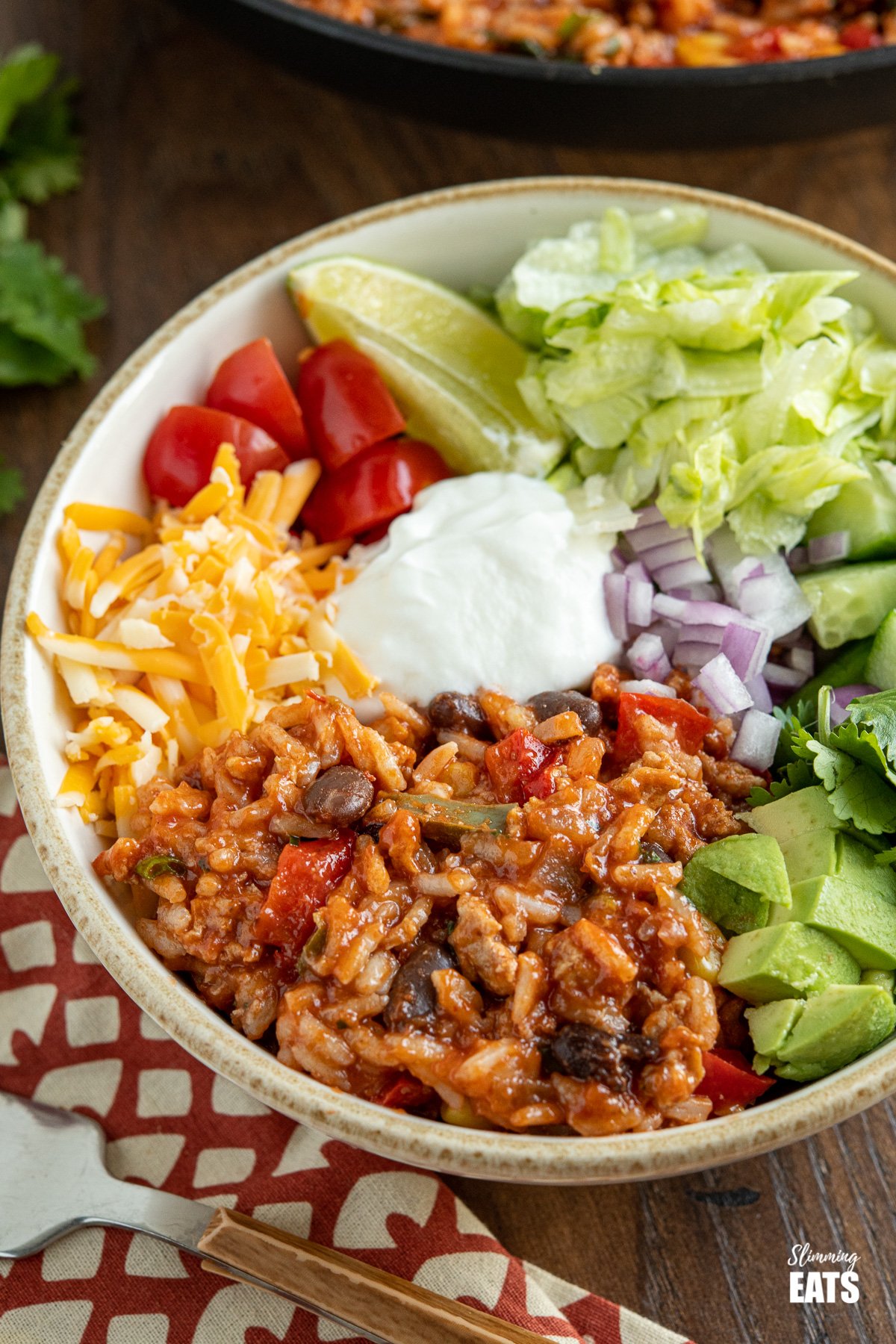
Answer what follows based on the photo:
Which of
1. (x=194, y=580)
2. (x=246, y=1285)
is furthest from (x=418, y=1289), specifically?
(x=194, y=580)

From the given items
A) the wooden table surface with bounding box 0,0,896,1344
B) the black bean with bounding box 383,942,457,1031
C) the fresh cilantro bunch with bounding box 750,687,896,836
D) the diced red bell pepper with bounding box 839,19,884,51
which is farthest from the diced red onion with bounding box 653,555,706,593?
the diced red bell pepper with bounding box 839,19,884,51

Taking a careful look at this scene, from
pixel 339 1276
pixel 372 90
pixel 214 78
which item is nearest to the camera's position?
pixel 339 1276

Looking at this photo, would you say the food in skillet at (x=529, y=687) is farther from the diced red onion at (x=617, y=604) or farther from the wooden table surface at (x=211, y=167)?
the wooden table surface at (x=211, y=167)

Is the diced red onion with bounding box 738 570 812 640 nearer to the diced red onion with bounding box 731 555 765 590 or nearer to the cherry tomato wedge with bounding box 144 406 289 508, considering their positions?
the diced red onion with bounding box 731 555 765 590

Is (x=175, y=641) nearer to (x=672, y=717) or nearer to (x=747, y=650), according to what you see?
(x=672, y=717)

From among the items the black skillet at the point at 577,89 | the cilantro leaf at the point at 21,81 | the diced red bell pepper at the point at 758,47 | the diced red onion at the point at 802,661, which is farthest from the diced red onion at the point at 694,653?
the cilantro leaf at the point at 21,81

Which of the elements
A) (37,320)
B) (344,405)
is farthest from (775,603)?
(37,320)

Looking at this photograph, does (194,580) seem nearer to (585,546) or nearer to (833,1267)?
(585,546)
